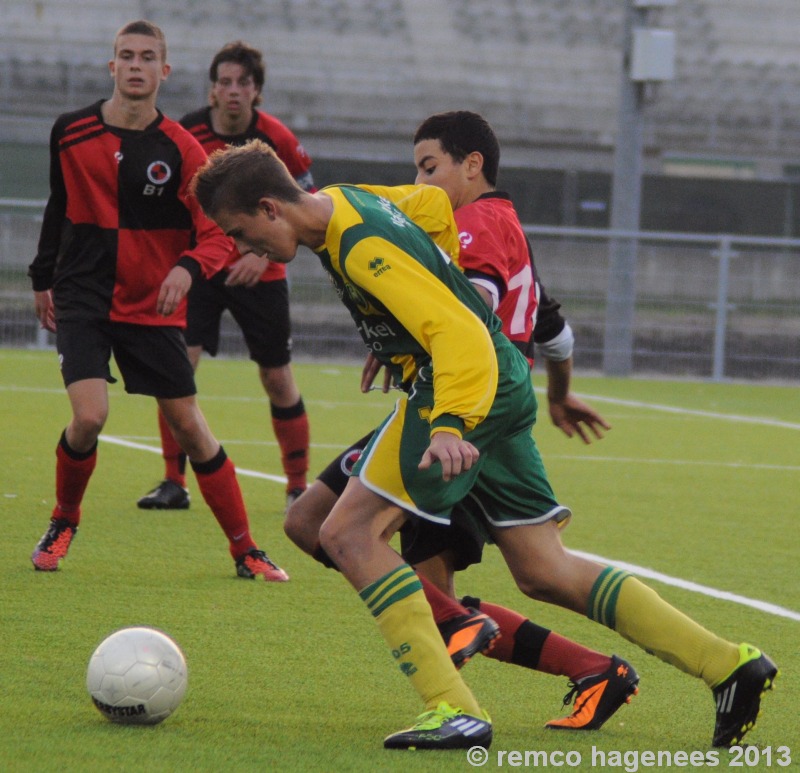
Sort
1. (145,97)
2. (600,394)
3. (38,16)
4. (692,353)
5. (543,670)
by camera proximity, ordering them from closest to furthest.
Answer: (543,670) → (145,97) → (600,394) → (692,353) → (38,16)

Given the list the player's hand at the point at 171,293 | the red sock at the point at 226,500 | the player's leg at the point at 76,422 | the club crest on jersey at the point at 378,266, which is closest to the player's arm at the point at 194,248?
the player's hand at the point at 171,293

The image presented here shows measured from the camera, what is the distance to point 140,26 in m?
5.17

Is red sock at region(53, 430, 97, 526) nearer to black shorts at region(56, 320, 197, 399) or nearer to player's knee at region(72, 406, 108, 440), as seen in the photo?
player's knee at region(72, 406, 108, 440)

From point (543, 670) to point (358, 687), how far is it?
0.51 meters

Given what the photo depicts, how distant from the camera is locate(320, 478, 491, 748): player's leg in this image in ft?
10.1

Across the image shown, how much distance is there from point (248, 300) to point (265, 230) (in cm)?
371

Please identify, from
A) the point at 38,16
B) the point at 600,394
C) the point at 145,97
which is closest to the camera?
the point at 145,97

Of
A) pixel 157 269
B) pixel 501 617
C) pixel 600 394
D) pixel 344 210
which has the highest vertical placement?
pixel 344 210

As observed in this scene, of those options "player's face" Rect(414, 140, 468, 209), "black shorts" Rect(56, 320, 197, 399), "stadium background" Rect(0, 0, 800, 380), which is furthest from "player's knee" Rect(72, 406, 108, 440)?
"stadium background" Rect(0, 0, 800, 380)

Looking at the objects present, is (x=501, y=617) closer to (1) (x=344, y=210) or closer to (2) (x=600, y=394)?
(1) (x=344, y=210)

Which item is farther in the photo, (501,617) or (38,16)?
(38,16)

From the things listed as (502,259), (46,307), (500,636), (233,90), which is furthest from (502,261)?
(233,90)

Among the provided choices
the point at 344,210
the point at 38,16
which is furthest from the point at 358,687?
the point at 38,16

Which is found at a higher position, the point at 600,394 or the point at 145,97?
the point at 145,97
